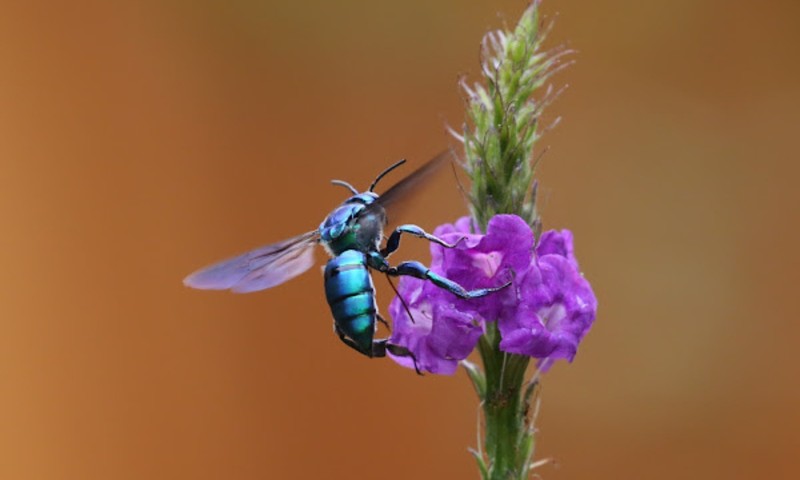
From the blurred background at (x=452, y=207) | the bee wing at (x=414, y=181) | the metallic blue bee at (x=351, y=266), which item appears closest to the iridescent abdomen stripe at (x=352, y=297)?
the metallic blue bee at (x=351, y=266)

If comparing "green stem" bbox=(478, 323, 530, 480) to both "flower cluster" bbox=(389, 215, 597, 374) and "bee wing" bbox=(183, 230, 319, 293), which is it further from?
"bee wing" bbox=(183, 230, 319, 293)

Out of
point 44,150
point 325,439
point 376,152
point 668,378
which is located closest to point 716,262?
point 668,378

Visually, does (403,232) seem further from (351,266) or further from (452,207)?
(452,207)

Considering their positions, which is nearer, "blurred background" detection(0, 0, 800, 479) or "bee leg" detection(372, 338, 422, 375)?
"bee leg" detection(372, 338, 422, 375)

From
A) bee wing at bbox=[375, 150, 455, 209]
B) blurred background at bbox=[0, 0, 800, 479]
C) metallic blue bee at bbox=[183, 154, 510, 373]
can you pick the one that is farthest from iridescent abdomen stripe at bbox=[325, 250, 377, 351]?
blurred background at bbox=[0, 0, 800, 479]

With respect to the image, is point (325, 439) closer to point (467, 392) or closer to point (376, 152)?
point (467, 392)

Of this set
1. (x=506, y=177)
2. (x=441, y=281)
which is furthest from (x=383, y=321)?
(x=506, y=177)

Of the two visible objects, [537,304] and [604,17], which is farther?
[604,17]
